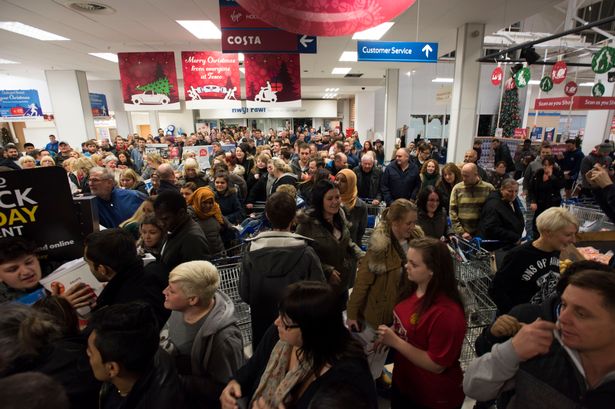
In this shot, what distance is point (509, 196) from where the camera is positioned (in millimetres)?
3836

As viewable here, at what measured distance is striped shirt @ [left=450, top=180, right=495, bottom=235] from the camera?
4301mm

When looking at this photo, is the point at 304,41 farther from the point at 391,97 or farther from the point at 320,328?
the point at 391,97

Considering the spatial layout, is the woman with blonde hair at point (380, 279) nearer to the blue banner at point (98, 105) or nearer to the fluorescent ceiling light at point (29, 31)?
the fluorescent ceiling light at point (29, 31)

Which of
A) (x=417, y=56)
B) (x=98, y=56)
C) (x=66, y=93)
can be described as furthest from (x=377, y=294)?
(x=66, y=93)

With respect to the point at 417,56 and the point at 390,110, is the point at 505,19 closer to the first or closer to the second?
the point at 417,56

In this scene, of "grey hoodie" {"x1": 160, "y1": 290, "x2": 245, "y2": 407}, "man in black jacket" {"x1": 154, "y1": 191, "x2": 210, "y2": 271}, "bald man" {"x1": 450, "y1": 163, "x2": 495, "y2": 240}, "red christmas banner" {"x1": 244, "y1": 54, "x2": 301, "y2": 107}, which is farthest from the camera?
"red christmas banner" {"x1": 244, "y1": 54, "x2": 301, "y2": 107}

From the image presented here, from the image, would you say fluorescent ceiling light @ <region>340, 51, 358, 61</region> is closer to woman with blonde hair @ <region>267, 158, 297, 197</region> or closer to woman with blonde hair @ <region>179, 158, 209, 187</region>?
woman with blonde hair @ <region>267, 158, 297, 197</region>

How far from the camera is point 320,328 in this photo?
1336 mm

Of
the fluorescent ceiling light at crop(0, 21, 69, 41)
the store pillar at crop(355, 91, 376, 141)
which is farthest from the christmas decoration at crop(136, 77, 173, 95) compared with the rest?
the store pillar at crop(355, 91, 376, 141)

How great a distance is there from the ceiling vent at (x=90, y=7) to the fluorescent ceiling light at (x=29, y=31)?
6.75 feet

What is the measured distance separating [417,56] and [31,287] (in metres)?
5.73

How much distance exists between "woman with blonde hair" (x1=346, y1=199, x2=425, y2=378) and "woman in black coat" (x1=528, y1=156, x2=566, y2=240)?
4.27 m

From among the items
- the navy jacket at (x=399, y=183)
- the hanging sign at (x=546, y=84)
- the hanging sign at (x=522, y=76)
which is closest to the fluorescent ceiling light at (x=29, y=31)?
the navy jacket at (x=399, y=183)

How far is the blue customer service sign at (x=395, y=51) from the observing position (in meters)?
5.25
